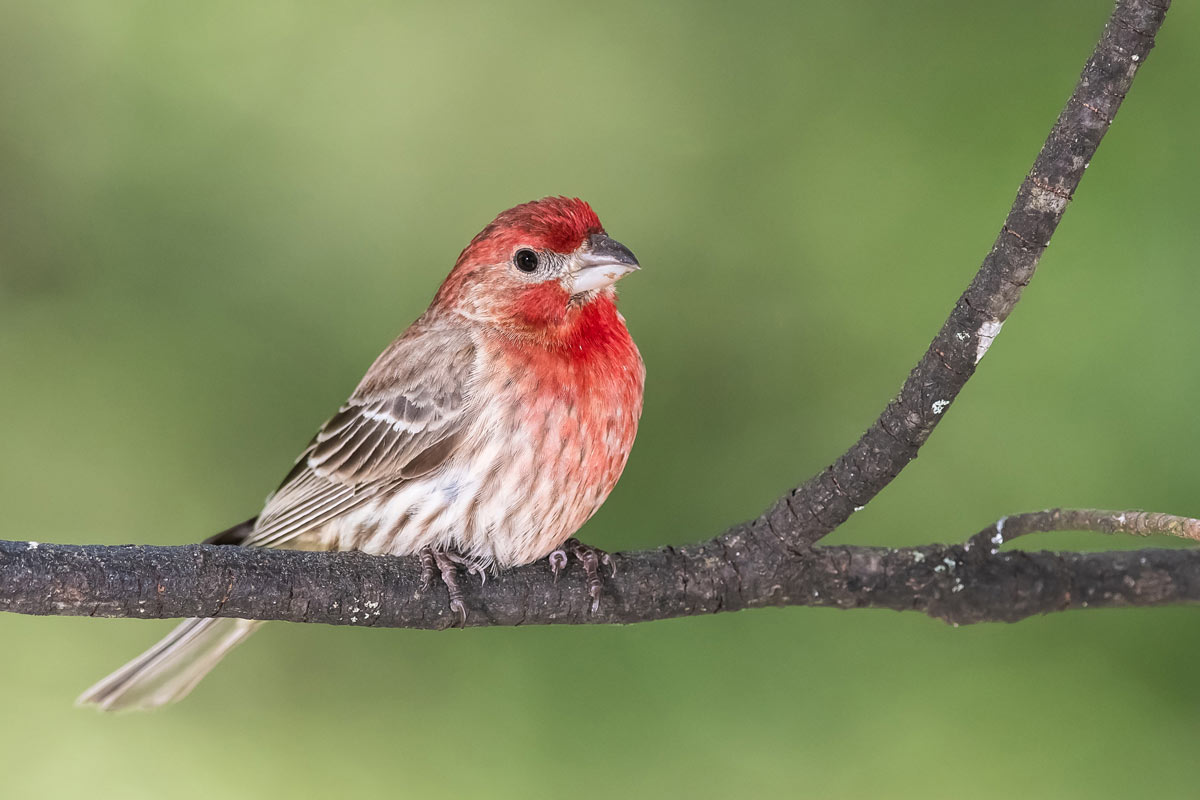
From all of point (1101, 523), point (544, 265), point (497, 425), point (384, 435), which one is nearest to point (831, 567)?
point (1101, 523)

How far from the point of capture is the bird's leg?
2.26 metres

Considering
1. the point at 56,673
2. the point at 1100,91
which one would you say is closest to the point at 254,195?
the point at 56,673

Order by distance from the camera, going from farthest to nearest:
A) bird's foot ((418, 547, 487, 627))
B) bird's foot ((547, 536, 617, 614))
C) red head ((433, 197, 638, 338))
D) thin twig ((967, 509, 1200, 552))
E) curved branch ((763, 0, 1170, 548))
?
1. red head ((433, 197, 638, 338))
2. bird's foot ((547, 536, 617, 614))
3. bird's foot ((418, 547, 487, 627))
4. thin twig ((967, 509, 1200, 552))
5. curved branch ((763, 0, 1170, 548))

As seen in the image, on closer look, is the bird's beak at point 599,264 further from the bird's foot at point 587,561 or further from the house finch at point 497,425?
the bird's foot at point 587,561

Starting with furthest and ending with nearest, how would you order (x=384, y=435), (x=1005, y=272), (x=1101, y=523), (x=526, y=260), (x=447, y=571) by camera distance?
1. (x=384, y=435)
2. (x=526, y=260)
3. (x=447, y=571)
4. (x=1101, y=523)
5. (x=1005, y=272)

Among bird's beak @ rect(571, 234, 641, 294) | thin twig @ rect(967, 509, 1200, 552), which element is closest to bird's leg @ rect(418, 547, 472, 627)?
bird's beak @ rect(571, 234, 641, 294)

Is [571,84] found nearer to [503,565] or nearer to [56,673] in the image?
[503,565]

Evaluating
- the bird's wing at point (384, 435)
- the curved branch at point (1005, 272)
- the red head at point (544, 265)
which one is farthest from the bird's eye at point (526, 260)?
the curved branch at point (1005, 272)

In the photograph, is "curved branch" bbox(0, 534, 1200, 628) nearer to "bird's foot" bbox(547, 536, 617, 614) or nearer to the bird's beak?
"bird's foot" bbox(547, 536, 617, 614)

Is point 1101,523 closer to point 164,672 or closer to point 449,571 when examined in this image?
point 449,571

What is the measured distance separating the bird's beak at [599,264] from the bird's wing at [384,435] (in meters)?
0.27

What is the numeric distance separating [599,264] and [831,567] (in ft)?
2.53

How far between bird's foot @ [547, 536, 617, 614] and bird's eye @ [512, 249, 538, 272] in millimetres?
565

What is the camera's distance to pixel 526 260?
8.34 ft
